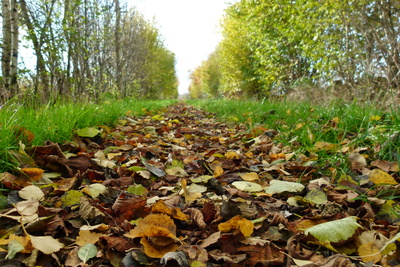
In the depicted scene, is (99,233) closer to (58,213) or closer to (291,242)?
(58,213)

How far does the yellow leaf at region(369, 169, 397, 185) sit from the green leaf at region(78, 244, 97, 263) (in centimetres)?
154

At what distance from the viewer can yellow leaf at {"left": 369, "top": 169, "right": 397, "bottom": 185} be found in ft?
4.77

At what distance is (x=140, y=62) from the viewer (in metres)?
17.7

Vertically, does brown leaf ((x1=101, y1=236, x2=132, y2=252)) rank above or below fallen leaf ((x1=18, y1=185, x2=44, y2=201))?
below

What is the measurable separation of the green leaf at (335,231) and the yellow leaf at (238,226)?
0.70 ft

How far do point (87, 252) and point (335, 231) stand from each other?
36.3 inches

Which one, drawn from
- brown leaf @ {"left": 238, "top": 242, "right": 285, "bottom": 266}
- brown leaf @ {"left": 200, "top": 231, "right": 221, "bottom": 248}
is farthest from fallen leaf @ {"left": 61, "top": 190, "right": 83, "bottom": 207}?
brown leaf @ {"left": 238, "top": 242, "right": 285, "bottom": 266}

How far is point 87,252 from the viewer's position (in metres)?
0.90

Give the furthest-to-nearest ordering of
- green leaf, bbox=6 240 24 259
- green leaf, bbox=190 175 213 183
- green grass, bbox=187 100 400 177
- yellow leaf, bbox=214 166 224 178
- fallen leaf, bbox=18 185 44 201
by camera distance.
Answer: green grass, bbox=187 100 400 177 → yellow leaf, bbox=214 166 224 178 → green leaf, bbox=190 175 213 183 → fallen leaf, bbox=18 185 44 201 → green leaf, bbox=6 240 24 259

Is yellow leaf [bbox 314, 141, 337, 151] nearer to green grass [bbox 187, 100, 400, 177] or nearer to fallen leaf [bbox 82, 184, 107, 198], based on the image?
green grass [bbox 187, 100, 400, 177]

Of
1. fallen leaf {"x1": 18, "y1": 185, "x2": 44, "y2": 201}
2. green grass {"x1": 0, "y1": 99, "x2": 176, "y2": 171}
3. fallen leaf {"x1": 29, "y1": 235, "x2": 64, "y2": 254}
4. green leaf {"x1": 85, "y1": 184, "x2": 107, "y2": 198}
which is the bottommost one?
fallen leaf {"x1": 29, "y1": 235, "x2": 64, "y2": 254}

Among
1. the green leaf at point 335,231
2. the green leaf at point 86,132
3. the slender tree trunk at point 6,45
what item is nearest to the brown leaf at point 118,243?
the green leaf at point 335,231

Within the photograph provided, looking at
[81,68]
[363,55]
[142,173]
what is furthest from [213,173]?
[81,68]

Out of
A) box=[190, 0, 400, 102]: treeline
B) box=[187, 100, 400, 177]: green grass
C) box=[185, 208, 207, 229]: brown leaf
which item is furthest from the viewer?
box=[190, 0, 400, 102]: treeline
